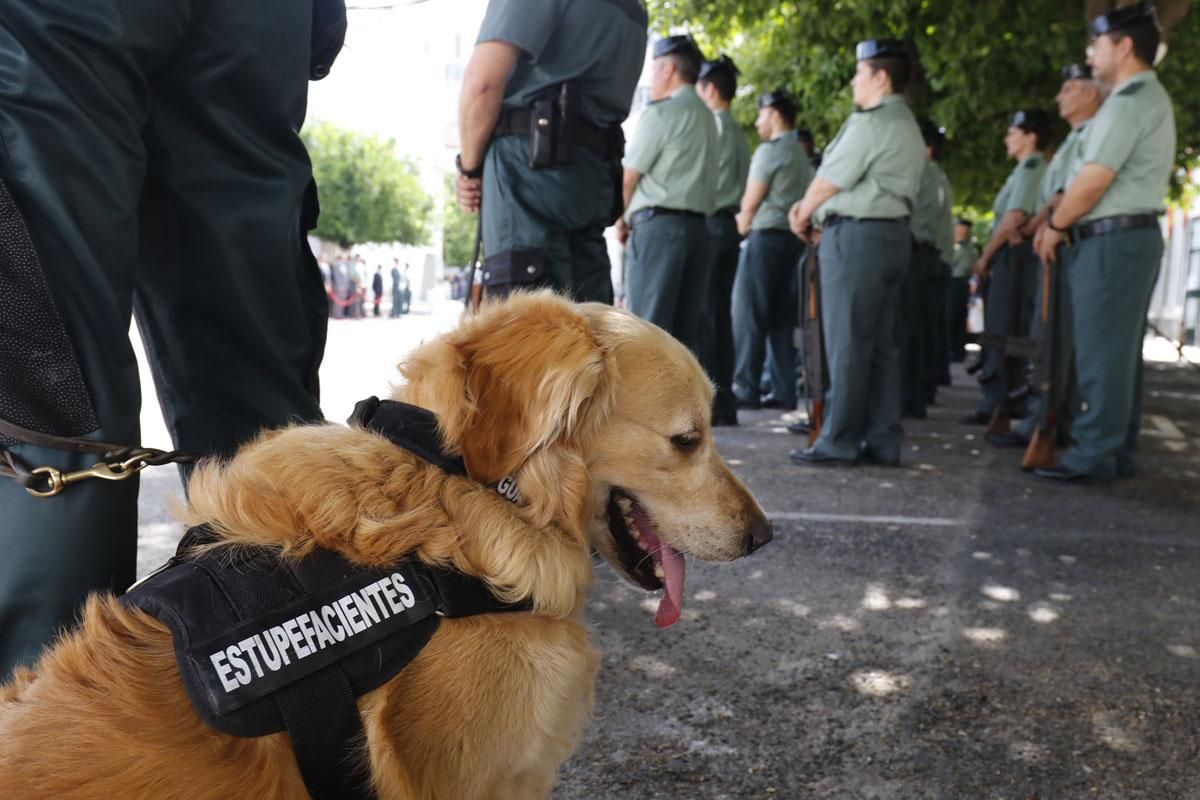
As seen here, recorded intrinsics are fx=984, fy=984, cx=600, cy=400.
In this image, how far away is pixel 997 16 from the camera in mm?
11602

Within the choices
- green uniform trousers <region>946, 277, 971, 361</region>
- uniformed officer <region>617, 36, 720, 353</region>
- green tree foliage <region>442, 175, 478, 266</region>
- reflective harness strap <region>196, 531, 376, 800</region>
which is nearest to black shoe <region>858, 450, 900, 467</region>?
uniformed officer <region>617, 36, 720, 353</region>

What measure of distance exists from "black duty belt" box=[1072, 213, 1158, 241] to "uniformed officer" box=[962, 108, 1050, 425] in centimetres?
195

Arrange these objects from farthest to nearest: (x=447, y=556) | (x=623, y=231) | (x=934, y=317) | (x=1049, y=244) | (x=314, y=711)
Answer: (x=934, y=317) → (x=623, y=231) → (x=1049, y=244) → (x=447, y=556) → (x=314, y=711)

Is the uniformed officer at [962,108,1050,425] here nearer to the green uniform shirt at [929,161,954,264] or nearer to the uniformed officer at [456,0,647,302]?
the green uniform shirt at [929,161,954,264]

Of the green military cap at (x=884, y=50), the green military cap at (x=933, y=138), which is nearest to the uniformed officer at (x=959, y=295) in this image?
the green military cap at (x=933, y=138)

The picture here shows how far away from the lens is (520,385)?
1.78 meters

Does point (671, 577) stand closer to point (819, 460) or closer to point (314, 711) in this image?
point (314, 711)

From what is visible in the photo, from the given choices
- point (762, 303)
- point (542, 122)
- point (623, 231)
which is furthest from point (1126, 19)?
point (762, 303)

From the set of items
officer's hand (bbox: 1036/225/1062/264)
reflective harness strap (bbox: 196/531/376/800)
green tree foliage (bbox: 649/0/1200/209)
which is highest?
green tree foliage (bbox: 649/0/1200/209)

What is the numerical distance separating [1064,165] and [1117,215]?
149cm

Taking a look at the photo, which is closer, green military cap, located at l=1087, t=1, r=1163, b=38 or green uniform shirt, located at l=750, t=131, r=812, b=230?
green military cap, located at l=1087, t=1, r=1163, b=38

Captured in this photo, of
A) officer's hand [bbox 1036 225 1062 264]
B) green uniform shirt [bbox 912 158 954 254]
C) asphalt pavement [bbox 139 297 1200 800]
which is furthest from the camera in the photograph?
green uniform shirt [bbox 912 158 954 254]

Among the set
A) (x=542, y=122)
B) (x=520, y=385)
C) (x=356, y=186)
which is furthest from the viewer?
(x=356, y=186)

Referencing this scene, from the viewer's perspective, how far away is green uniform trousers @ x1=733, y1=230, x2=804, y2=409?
33.6ft
